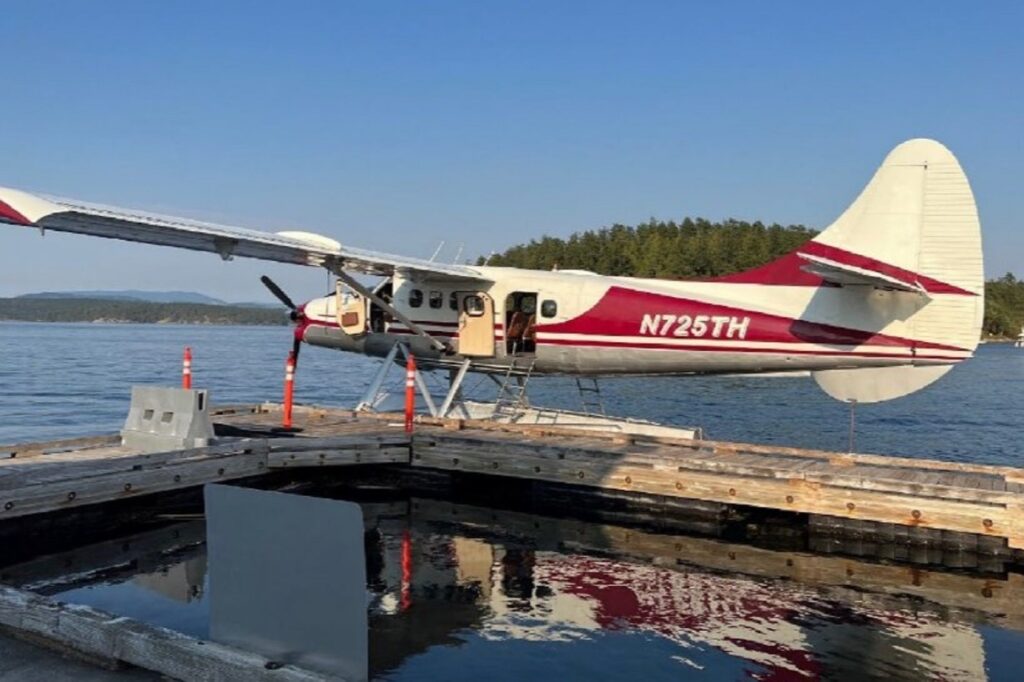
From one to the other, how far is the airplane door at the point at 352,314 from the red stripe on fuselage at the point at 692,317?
127 inches

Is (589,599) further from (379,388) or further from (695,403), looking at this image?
(695,403)

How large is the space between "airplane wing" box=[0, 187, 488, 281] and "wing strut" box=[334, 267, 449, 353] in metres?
0.20

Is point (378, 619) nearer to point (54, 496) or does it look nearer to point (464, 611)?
point (464, 611)

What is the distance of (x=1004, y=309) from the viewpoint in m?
130

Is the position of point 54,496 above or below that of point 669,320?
below

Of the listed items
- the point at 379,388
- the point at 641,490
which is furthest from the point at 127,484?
the point at 379,388

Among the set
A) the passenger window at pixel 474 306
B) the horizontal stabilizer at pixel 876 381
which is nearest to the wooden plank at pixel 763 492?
the horizontal stabilizer at pixel 876 381

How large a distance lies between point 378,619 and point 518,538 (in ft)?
9.84

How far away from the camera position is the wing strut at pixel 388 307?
45.1ft

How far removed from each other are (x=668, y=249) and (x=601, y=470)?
8173cm

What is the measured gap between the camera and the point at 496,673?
5461mm

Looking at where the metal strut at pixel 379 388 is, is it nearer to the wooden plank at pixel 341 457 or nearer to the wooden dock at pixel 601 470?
the wooden dock at pixel 601 470

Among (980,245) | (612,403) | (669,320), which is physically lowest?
(612,403)

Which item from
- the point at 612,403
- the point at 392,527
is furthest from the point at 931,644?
the point at 612,403
